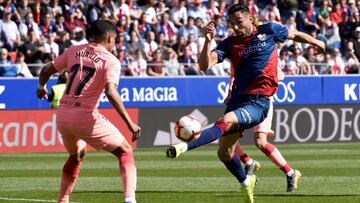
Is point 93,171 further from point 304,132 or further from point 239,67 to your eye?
point 304,132

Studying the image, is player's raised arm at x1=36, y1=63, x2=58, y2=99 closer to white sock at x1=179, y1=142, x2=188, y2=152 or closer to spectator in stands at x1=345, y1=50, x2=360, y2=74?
white sock at x1=179, y1=142, x2=188, y2=152

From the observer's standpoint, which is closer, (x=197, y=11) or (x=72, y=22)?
(x=72, y=22)

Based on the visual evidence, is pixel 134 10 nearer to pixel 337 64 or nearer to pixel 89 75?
pixel 337 64

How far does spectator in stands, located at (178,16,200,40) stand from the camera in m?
32.0

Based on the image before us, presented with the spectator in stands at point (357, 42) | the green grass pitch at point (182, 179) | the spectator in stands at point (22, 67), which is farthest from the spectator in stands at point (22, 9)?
the spectator in stands at point (357, 42)

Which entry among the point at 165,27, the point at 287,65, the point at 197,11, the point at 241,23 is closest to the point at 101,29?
the point at 241,23

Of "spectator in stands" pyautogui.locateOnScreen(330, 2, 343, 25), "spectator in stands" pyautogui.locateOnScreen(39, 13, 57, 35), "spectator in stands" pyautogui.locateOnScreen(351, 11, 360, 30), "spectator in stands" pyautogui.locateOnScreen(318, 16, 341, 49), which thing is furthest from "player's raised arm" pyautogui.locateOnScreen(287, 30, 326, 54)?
"spectator in stands" pyautogui.locateOnScreen(330, 2, 343, 25)

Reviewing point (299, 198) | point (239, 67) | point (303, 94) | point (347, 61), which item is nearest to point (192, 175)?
point (299, 198)

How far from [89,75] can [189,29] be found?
2106cm

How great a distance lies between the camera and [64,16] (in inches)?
1209

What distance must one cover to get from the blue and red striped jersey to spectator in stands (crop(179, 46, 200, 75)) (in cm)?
1715

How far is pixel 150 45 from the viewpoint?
31016mm

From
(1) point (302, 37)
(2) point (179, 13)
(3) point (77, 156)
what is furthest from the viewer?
(2) point (179, 13)

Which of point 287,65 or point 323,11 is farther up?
point 323,11
